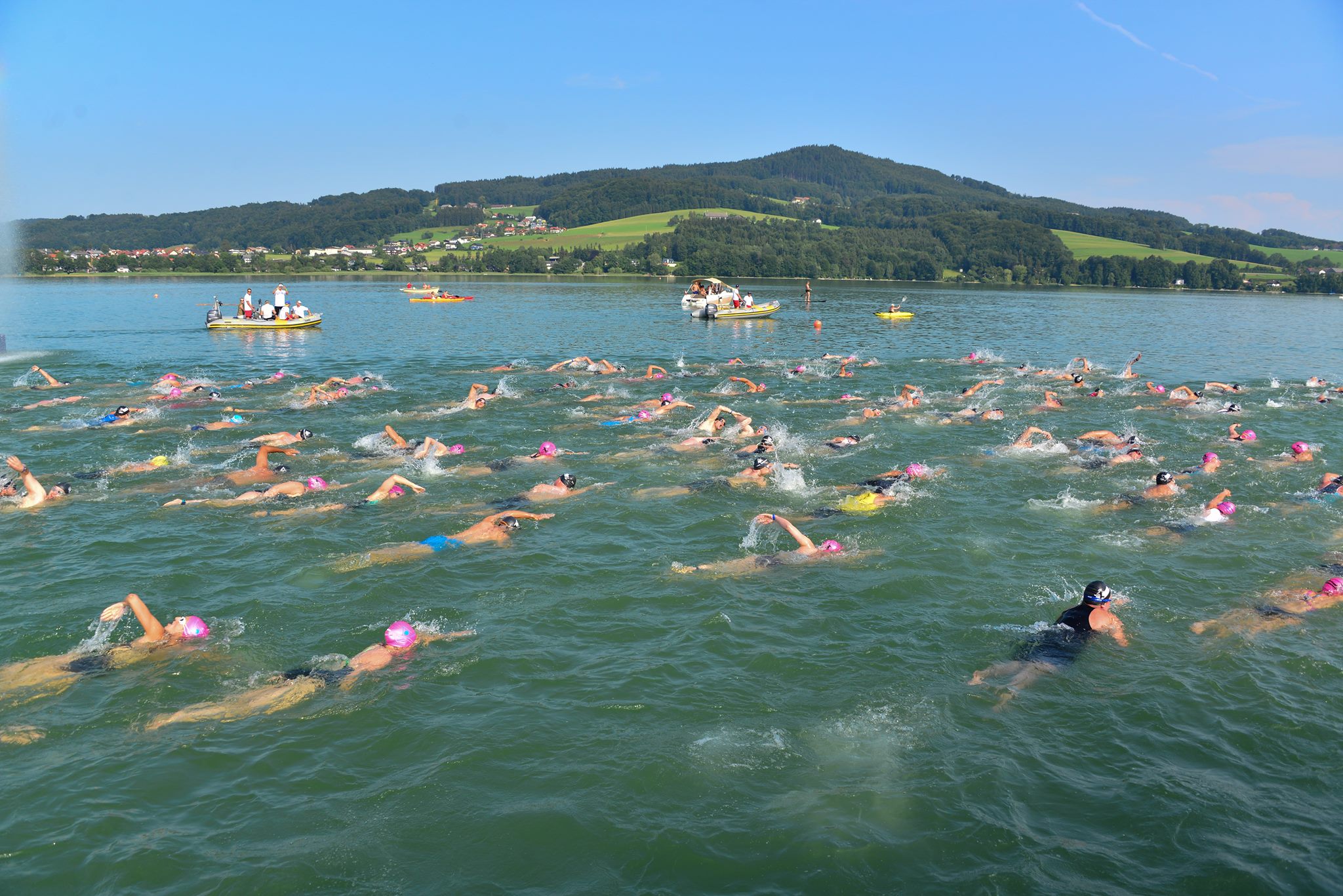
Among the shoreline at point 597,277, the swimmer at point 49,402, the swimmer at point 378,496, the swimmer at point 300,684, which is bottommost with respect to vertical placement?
the swimmer at point 300,684

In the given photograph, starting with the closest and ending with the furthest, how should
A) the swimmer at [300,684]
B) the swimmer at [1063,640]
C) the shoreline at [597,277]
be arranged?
the swimmer at [300,684]
the swimmer at [1063,640]
the shoreline at [597,277]

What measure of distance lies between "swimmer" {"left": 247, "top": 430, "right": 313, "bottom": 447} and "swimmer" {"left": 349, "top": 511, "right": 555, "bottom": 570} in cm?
913

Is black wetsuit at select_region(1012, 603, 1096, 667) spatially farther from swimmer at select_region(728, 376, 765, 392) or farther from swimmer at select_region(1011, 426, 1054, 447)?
swimmer at select_region(728, 376, 765, 392)

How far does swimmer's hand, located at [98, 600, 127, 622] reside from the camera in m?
12.1

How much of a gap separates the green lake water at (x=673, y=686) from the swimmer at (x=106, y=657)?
0.30 metres

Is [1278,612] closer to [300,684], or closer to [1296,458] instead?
[1296,458]

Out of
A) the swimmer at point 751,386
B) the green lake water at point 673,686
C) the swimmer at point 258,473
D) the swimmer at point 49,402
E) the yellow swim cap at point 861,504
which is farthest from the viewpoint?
the swimmer at point 751,386

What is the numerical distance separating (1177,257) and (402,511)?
192m

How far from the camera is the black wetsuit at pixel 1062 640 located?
39.5ft

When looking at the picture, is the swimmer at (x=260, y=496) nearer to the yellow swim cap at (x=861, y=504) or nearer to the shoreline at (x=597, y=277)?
the yellow swim cap at (x=861, y=504)

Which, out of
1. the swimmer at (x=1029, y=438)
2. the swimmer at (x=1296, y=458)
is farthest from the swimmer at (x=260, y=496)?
the swimmer at (x=1296, y=458)

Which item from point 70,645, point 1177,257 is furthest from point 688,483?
point 1177,257

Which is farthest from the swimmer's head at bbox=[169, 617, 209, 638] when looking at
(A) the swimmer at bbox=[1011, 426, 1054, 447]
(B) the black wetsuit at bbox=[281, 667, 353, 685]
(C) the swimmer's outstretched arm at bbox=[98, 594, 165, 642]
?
(A) the swimmer at bbox=[1011, 426, 1054, 447]

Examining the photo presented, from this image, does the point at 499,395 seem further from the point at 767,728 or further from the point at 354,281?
the point at 354,281
